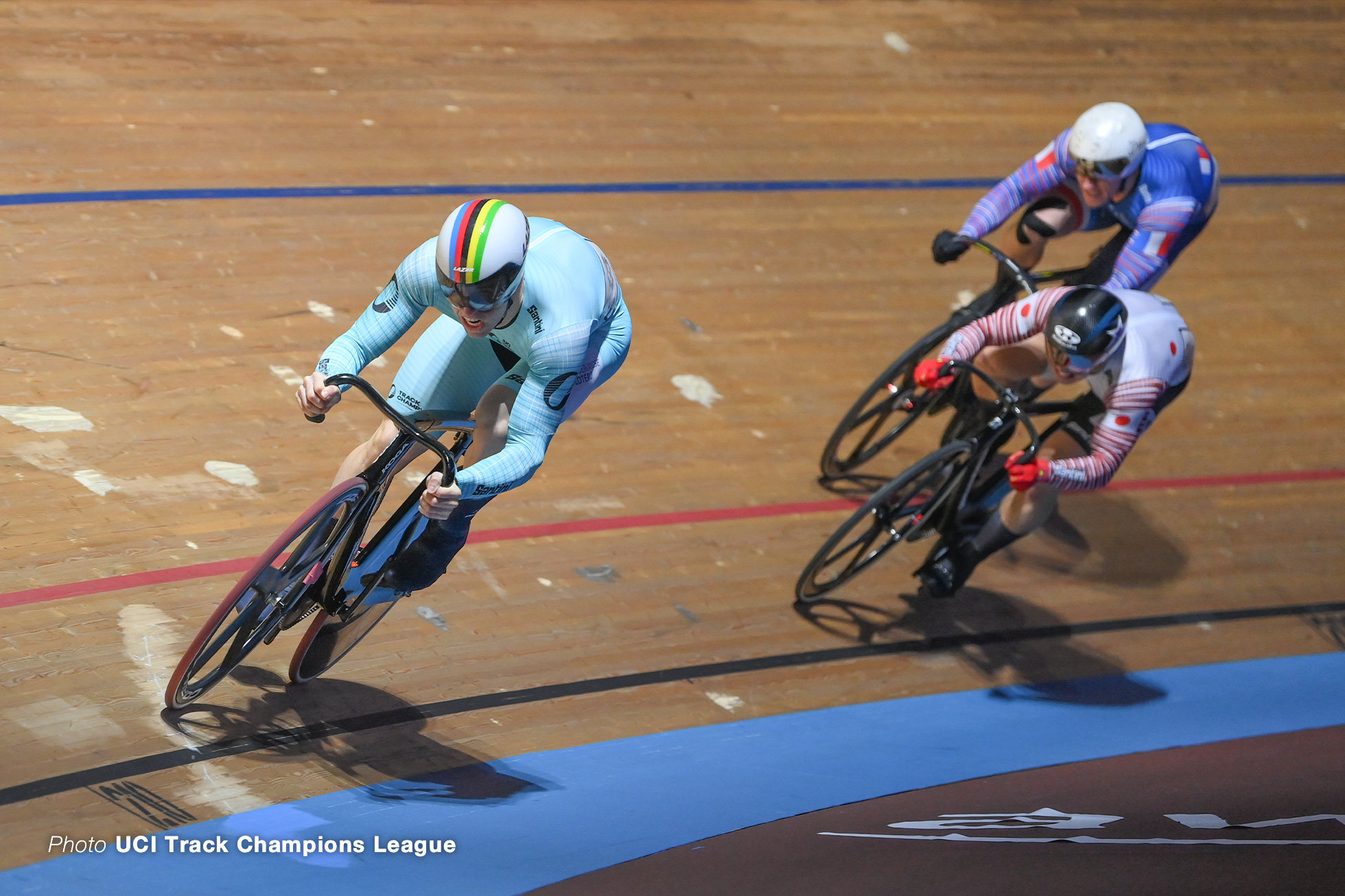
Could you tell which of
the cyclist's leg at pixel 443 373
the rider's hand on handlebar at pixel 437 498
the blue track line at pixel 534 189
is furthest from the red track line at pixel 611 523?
the blue track line at pixel 534 189

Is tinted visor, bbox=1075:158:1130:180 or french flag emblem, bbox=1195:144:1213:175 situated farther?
french flag emblem, bbox=1195:144:1213:175

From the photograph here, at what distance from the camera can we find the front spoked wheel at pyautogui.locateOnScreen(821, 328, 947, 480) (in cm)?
435

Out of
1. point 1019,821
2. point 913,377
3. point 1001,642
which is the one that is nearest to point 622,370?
point 913,377

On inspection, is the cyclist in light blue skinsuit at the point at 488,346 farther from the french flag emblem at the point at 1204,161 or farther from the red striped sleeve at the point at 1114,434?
the french flag emblem at the point at 1204,161

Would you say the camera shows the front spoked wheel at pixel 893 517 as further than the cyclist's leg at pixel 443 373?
Yes

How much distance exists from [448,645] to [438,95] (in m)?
3.31

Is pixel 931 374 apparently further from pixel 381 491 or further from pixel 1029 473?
pixel 381 491

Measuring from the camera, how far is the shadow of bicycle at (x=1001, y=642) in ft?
13.0

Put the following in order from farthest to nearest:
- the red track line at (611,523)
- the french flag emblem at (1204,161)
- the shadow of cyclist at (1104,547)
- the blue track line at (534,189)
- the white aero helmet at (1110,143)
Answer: the blue track line at (534,189) → the shadow of cyclist at (1104,547) → the french flag emblem at (1204,161) → the white aero helmet at (1110,143) → the red track line at (611,523)

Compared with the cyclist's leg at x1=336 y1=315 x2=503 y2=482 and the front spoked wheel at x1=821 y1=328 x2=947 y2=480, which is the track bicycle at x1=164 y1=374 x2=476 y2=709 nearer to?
the cyclist's leg at x1=336 y1=315 x2=503 y2=482

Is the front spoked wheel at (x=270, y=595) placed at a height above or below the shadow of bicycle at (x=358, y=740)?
above

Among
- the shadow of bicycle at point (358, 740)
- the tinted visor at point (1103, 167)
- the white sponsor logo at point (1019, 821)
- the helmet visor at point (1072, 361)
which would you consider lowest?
the shadow of bicycle at point (358, 740)

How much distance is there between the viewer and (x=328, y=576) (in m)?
2.93

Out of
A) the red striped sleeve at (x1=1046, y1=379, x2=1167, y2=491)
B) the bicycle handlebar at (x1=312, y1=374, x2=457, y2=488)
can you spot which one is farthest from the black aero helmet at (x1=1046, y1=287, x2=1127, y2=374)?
the bicycle handlebar at (x1=312, y1=374, x2=457, y2=488)
